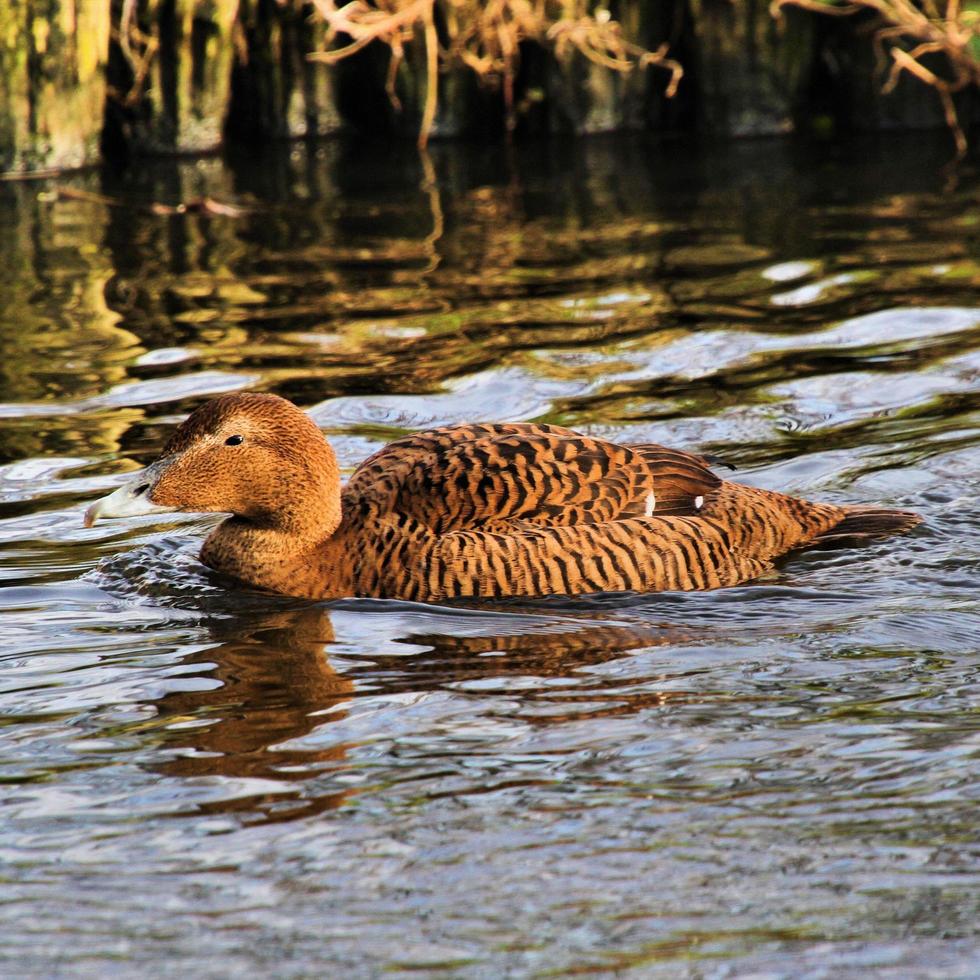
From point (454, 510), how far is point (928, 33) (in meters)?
8.51

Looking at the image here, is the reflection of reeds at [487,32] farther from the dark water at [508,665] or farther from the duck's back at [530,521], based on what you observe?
the duck's back at [530,521]

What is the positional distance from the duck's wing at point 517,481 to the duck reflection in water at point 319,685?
379mm

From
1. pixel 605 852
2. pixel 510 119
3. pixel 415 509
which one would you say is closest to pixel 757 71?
pixel 510 119

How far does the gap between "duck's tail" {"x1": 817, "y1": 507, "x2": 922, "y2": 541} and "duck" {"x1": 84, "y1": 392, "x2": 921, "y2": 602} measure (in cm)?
22

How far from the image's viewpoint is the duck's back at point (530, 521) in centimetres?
631

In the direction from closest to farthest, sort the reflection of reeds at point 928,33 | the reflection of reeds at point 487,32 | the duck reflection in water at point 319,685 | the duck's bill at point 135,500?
the duck reflection in water at point 319,685, the duck's bill at point 135,500, the reflection of reeds at point 928,33, the reflection of reeds at point 487,32

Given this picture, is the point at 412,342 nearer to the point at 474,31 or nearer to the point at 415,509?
the point at 415,509

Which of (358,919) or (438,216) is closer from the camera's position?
(358,919)

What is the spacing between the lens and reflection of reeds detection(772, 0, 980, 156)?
520 inches

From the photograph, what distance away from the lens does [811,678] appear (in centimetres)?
545

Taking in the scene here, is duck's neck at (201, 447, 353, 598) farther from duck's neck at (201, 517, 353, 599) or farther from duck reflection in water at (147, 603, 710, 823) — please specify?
duck reflection in water at (147, 603, 710, 823)

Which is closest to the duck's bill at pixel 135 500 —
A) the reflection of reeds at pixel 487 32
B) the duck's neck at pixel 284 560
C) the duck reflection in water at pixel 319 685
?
the duck's neck at pixel 284 560

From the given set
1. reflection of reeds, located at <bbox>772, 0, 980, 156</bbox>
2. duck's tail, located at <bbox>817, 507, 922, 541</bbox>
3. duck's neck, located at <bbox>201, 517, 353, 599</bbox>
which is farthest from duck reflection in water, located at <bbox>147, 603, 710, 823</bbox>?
reflection of reeds, located at <bbox>772, 0, 980, 156</bbox>

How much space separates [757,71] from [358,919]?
1202 centimetres
